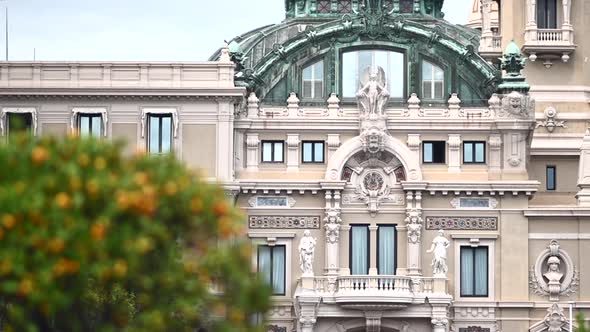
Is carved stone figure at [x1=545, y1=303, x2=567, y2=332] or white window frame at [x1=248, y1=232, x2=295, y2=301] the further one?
white window frame at [x1=248, y1=232, x2=295, y2=301]

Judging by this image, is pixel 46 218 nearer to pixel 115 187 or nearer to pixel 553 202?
pixel 115 187

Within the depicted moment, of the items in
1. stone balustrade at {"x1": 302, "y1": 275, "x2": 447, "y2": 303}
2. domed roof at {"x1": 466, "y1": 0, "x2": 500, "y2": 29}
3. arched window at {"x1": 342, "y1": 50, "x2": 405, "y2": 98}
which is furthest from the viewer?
domed roof at {"x1": 466, "y1": 0, "x2": 500, "y2": 29}

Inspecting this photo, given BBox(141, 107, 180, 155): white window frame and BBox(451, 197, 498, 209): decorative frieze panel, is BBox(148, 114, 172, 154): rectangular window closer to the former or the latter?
BBox(141, 107, 180, 155): white window frame

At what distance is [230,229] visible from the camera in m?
57.6

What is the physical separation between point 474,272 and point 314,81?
11.1m

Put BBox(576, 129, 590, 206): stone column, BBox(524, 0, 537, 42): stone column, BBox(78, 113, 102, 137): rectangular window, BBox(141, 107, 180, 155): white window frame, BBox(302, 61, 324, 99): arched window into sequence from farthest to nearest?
BBox(524, 0, 537, 42): stone column
BBox(302, 61, 324, 99): arched window
BBox(576, 129, 590, 206): stone column
BBox(78, 113, 102, 137): rectangular window
BBox(141, 107, 180, 155): white window frame

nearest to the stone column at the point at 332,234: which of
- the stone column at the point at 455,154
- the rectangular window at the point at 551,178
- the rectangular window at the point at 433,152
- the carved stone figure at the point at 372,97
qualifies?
the carved stone figure at the point at 372,97

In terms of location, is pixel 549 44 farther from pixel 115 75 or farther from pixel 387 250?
pixel 115 75

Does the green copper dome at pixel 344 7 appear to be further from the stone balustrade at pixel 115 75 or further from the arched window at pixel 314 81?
the stone balustrade at pixel 115 75

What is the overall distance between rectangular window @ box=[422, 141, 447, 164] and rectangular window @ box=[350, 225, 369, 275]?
3914 millimetres

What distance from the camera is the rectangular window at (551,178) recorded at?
122188mm

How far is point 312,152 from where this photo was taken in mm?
113750

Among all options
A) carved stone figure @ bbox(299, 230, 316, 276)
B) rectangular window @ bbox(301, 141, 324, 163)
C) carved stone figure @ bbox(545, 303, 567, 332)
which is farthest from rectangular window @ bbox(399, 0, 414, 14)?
carved stone figure @ bbox(545, 303, 567, 332)

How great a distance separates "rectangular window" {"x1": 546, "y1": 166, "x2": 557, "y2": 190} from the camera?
401ft
